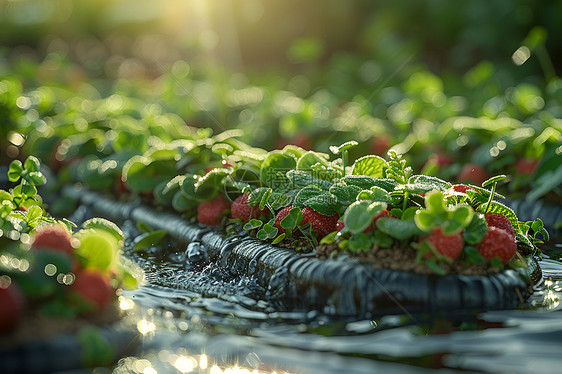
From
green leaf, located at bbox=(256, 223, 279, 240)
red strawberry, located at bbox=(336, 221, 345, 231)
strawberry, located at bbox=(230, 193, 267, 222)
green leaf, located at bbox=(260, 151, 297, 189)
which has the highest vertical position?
green leaf, located at bbox=(260, 151, 297, 189)

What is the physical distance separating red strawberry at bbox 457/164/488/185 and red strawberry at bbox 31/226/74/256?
7.22 feet

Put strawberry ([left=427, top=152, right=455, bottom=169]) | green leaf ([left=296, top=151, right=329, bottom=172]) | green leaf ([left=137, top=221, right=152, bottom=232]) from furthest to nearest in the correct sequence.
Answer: strawberry ([left=427, top=152, right=455, bottom=169])
green leaf ([left=137, top=221, right=152, bottom=232])
green leaf ([left=296, top=151, right=329, bottom=172])

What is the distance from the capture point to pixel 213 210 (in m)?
2.64

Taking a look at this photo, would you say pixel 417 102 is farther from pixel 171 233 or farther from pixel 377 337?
pixel 377 337

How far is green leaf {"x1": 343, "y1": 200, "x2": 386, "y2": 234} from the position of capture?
1837mm

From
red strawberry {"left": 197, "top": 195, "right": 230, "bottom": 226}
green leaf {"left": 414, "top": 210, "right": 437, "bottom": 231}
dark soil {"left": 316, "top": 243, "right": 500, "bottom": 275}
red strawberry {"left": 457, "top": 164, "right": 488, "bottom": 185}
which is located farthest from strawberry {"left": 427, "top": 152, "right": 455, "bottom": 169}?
green leaf {"left": 414, "top": 210, "right": 437, "bottom": 231}

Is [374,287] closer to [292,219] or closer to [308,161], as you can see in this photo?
[292,219]

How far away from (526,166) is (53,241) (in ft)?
7.65

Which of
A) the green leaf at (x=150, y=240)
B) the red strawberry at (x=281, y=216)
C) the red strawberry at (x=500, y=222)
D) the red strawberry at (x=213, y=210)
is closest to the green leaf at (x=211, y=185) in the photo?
the red strawberry at (x=213, y=210)

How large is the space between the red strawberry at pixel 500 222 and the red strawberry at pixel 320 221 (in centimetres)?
49

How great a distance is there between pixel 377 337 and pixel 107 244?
0.74m

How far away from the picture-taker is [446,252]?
1.83 meters

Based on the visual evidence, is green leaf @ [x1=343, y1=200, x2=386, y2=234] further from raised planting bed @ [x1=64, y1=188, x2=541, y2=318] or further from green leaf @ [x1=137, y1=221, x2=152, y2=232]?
green leaf @ [x1=137, y1=221, x2=152, y2=232]

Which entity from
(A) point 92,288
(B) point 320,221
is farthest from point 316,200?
(A) point 92,288
